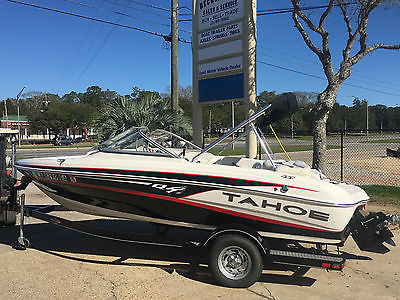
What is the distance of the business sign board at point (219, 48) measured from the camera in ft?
29.0

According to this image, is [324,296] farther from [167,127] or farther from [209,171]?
[167,127]

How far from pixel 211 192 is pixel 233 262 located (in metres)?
0.89

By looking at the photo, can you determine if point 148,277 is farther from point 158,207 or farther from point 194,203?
point 194,203

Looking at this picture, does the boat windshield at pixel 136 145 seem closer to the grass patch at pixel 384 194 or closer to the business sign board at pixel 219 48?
the business sign board at pixel 219 48

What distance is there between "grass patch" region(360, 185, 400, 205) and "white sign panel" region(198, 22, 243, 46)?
5.47 m

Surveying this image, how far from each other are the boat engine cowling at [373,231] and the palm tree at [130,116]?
23.3 feet

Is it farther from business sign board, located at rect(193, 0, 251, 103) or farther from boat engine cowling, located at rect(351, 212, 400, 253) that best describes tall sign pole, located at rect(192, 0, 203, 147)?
boat engine cowling, located at rect(351, 212, 400, 253)

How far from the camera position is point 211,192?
12.7 ft

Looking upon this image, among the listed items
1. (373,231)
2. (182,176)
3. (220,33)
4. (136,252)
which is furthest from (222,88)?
(373,231)

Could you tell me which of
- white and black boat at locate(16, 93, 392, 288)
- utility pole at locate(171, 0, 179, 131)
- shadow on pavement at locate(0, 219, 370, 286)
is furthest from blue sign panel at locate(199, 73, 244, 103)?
shadow on pavement at locate(0, 219, 370, 286)

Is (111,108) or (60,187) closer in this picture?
(60,187)

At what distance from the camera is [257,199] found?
3764 mm

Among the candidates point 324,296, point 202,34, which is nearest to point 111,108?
point 202,34

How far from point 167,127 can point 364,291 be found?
786 centimetres
